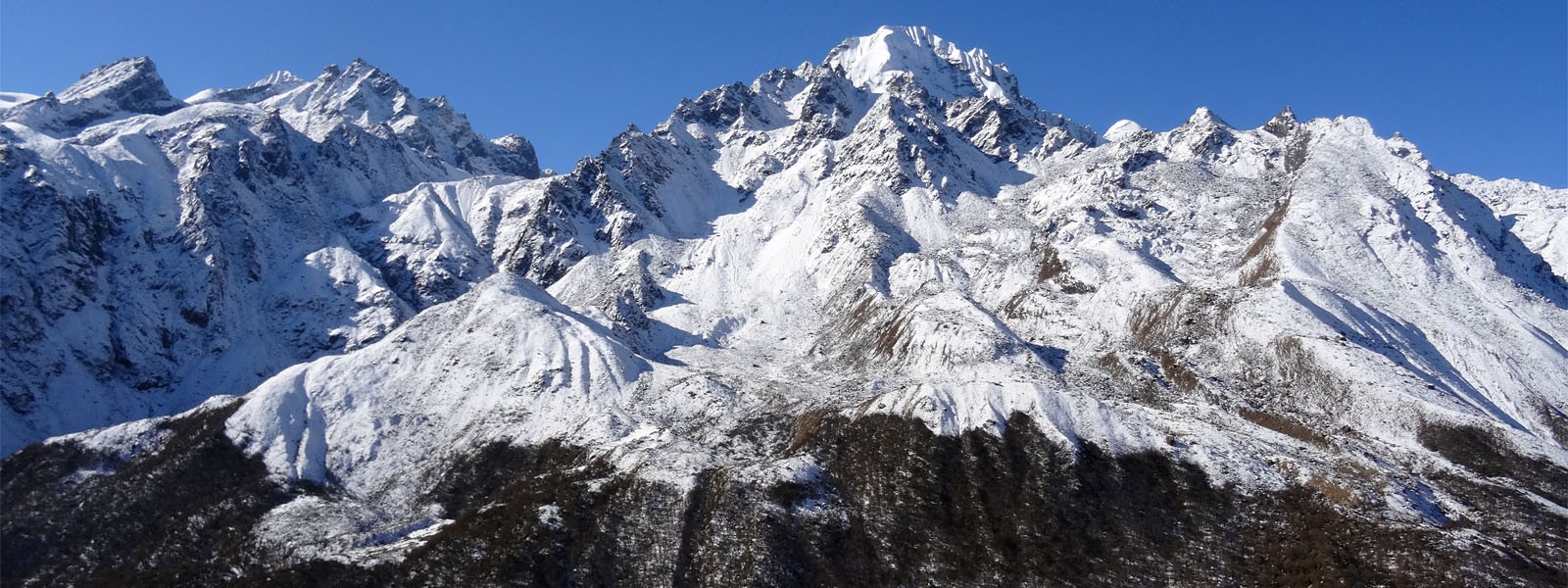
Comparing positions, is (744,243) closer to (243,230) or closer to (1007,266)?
(1007,266)

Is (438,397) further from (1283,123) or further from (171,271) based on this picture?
(1283,123)

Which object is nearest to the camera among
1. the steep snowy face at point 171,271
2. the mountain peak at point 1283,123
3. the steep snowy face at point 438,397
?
the steep snowy face at point 438,397

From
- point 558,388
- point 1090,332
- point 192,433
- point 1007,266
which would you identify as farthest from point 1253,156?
point 192,433

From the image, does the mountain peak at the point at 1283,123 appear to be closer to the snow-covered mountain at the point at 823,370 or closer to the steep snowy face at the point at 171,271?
the snow-covered mountain at the point at 823,370

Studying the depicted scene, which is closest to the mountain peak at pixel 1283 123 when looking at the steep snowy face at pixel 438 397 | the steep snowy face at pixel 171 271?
the steep snowy face at pixel 438 397

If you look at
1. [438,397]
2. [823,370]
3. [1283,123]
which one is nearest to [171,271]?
[438,397]
